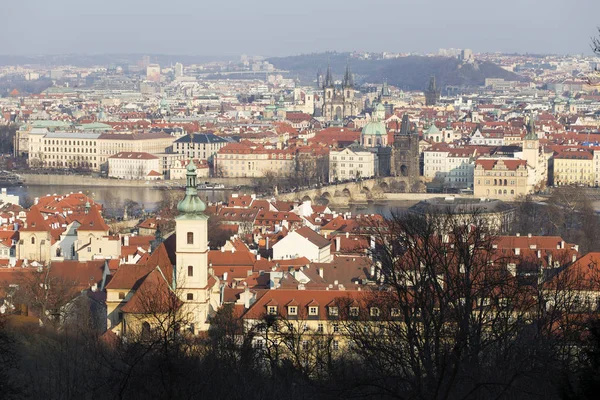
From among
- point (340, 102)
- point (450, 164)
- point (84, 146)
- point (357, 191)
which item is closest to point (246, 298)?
point (357, 191)

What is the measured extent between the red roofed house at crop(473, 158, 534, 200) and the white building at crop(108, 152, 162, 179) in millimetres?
13561

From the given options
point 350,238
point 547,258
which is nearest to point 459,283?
point 547,258

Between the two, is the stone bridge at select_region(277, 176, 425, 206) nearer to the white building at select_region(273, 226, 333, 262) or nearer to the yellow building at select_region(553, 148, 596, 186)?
the yellow building at select_region(553, 148, 596, 186)

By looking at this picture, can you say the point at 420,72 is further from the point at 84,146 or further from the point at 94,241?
the point at 94,241

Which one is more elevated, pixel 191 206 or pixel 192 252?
pixel 191 206

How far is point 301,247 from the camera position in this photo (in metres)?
23.6

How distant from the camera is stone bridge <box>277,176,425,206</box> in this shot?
4644 cm

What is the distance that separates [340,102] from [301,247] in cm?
6877

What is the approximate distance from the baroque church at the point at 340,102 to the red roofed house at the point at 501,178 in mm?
40071

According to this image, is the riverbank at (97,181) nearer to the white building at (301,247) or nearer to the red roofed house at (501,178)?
the red roofed house at (501,178)

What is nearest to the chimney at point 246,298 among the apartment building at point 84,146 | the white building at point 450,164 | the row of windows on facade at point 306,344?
the row of windows on facade at point 306,344

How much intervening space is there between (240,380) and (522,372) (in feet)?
9.08

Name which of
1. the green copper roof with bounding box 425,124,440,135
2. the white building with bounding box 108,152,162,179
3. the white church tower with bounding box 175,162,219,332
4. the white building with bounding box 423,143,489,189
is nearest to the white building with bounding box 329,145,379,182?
the white building with bounding box 423,143,489,189

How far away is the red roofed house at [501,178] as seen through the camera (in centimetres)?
4875
